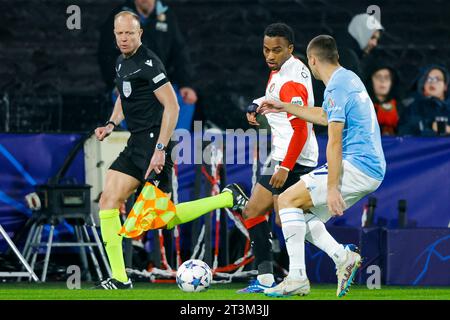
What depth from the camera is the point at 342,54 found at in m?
13.5

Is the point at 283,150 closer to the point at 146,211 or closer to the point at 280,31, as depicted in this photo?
the point at 280,31

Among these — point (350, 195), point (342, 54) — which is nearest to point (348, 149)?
point (350, 195)

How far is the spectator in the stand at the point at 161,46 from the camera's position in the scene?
1412 centimetres

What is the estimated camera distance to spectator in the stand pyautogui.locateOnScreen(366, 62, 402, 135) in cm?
1412

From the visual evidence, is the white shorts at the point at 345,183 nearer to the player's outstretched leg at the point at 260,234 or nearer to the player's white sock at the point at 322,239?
the player's white sock at the point at 322,239

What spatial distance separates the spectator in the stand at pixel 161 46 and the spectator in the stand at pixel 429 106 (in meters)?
2.17

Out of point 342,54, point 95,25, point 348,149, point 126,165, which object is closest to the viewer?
point 348,149

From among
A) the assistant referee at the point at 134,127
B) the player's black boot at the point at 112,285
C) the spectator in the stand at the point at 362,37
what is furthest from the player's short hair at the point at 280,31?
the spectator in the stand at the point at 362,37

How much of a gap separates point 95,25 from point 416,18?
11.6 feet

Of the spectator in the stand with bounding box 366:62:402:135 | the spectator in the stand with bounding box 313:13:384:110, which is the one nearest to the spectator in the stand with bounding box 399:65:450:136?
the spectator in the stand with bounding box 366:62:402:135

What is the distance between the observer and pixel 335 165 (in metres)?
9.82

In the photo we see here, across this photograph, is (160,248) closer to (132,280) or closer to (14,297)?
(132,280)

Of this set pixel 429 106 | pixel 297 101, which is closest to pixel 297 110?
pixel 297 101

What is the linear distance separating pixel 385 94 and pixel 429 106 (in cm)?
54
